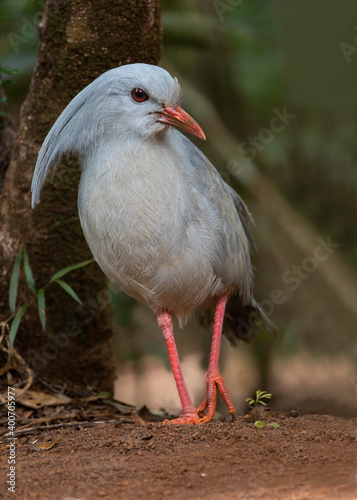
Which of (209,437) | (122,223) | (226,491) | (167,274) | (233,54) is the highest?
(233,54)

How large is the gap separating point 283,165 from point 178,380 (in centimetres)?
400

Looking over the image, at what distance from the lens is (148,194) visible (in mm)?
4172

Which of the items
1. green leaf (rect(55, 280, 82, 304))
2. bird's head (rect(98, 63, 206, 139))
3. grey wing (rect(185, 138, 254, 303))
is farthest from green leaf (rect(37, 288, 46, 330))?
bird's head (rect(98, 63, 206, 139))

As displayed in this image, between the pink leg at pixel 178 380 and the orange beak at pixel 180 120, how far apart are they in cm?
139

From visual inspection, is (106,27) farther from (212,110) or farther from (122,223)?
(212,110)

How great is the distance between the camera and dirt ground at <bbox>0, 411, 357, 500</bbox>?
284cm

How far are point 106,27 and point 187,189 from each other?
1651mm

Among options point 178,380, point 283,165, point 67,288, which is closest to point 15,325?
point 67,288

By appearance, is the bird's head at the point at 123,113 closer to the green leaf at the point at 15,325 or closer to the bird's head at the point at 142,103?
the bird's head at the point at 142,103

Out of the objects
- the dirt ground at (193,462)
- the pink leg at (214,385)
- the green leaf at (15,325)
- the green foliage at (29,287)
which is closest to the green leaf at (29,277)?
the green foliage at (29,287)

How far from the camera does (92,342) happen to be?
5832mm

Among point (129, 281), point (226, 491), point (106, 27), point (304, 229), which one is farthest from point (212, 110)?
point (226, 491)

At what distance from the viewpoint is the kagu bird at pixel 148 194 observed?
164 inches

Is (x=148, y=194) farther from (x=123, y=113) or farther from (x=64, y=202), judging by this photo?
(x=64, y=202)
